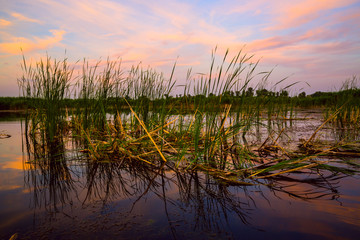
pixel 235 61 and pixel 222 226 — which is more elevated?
pixel 235 61

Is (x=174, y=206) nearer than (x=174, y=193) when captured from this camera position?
Yes

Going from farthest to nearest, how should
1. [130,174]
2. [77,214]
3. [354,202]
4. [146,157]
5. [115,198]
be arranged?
[146,157] → [130,174] → [115,198] → [354,202] → [77,214]

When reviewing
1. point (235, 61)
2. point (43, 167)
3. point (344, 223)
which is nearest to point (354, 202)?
point (344, 223)

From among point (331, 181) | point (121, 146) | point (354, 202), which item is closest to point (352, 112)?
point (331, 181)

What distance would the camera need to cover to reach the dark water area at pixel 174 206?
112cm

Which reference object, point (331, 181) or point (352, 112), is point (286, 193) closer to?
point (331, 181)

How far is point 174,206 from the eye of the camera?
4.64ft

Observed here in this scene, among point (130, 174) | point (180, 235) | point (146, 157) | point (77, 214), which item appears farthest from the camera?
point (146, 157)

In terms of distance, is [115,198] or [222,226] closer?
[222,226]

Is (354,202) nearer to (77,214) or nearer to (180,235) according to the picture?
(180,235)

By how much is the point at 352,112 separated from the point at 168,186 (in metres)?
6.57

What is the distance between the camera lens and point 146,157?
9.04ft

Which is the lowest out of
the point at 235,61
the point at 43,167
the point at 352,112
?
the point at 43,167

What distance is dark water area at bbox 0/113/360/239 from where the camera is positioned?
1.12 meters
